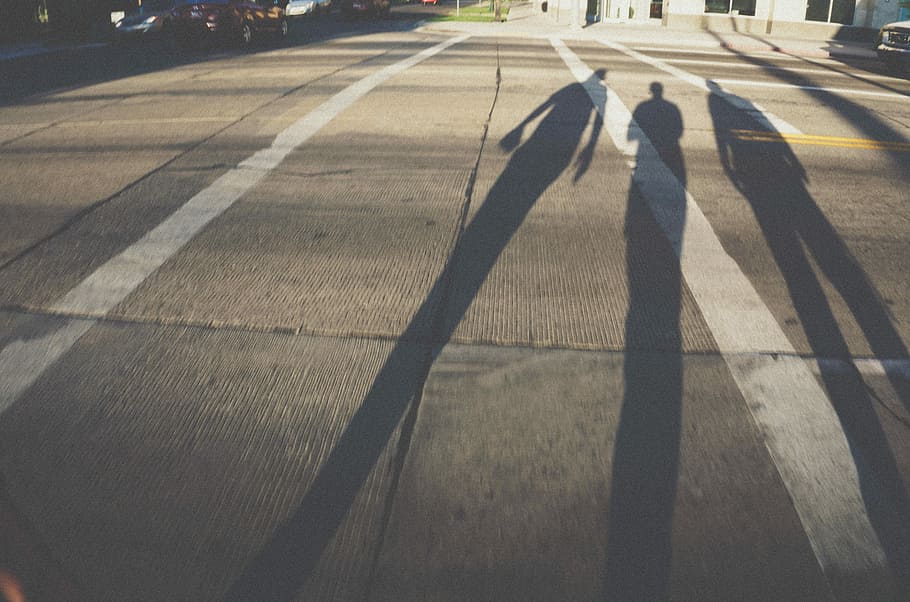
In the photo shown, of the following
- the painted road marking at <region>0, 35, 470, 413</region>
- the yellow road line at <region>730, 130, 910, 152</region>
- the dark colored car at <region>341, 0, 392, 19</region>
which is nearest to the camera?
the painted road marking at <region>0, 35, 470, 413</region>

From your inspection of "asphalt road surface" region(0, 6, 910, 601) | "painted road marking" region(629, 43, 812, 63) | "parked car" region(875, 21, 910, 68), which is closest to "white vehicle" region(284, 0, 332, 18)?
"painted road marking" region(629, 43, 812, 63)

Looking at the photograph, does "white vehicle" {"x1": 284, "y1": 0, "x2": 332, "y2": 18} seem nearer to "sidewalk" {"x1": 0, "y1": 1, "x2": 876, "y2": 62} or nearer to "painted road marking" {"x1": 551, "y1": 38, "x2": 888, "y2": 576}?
"sidewalk" {"x1": 0, "y1": 1, "x2": 876, "y2": 62}

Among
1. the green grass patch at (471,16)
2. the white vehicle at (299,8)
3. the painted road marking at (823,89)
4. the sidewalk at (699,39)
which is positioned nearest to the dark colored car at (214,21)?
the sidewalk at (699,39)

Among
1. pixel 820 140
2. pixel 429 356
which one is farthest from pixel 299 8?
pixel 429 356

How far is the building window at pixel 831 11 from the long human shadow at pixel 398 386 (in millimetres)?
25850

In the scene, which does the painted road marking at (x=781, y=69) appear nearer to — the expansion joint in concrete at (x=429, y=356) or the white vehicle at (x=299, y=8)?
the expansion joint in concrete at (x=429, y=356)

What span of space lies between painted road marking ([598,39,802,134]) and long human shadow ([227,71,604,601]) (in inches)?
143

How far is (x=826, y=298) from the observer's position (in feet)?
15.9

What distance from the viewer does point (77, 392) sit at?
3.63m

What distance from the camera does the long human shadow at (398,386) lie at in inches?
102

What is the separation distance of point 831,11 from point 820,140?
23545 millimetres

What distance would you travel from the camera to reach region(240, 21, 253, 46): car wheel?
1968 centimetres

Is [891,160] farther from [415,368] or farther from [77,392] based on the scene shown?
[77,392]

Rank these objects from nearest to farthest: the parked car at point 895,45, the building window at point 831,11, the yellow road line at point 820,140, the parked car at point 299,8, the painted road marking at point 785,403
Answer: the painted road marking at point 785,403
the yellow road line at point 820,140
the parked car at point 895,45
the building window at point 831,11
the parked car at point 299,8
